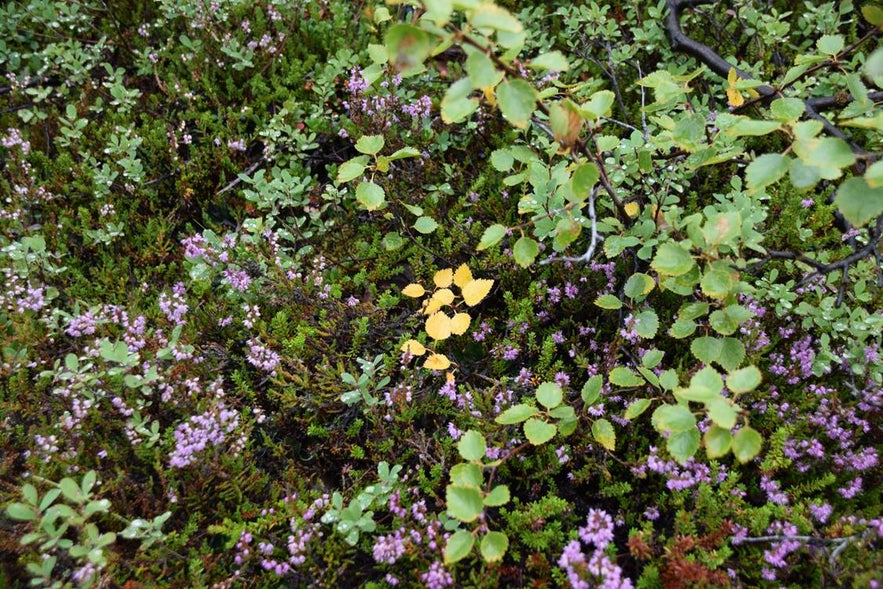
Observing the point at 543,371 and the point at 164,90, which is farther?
the point at 164,90

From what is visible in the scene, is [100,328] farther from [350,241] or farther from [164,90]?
[164,90]

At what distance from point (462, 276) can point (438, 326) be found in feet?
1.16

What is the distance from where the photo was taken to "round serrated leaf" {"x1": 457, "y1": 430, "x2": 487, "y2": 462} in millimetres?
2237

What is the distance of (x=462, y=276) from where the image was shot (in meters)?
3.28

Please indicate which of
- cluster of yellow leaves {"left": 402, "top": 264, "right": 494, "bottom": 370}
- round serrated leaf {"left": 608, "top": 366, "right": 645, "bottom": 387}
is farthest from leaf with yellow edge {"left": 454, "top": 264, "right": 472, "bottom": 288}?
round serrated leaf {"left": 608, "top": 366, "right": 645, "bottom": 387}

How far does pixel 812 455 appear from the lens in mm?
2609

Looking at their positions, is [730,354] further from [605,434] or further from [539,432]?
[539,432]

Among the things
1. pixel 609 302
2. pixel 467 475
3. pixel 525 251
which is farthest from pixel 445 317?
pixel 467 475

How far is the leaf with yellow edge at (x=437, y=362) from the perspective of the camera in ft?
9.73

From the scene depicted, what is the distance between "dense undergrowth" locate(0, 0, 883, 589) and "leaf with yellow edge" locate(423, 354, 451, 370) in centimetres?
2

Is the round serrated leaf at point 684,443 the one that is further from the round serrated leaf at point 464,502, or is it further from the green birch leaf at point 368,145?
the green birch leaf at point 368,145

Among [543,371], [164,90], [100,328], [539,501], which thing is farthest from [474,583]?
[164,90]

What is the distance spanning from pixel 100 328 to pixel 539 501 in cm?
240

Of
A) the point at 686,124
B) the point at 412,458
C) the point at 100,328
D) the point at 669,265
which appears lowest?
the point at 412,458
